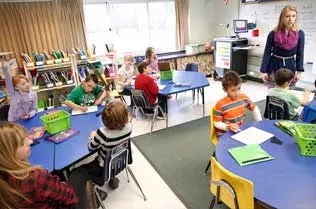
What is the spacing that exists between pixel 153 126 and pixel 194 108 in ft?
3.32

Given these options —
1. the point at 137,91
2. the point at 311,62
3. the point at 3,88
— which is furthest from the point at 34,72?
the point at 311,62

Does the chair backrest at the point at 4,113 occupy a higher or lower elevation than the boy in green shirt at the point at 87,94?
lower

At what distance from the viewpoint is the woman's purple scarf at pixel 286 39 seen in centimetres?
295

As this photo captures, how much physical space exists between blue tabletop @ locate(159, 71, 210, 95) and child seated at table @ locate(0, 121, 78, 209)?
2.32 m

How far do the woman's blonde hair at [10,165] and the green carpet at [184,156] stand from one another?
1463mm

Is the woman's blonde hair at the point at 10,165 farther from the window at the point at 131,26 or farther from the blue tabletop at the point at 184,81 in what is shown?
the window at the point at 131,26

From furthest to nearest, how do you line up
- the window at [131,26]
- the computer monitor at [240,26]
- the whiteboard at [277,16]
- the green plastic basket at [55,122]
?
1. the computer monitor at [240,26]
2. the window at [131,26]
3. the whiteboard at [277,16]
4. the green plastic basket at [55,122]

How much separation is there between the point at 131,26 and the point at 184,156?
386cm

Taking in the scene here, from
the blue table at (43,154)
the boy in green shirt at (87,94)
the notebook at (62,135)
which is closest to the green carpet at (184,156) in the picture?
the boy in green shirt at (87,94)

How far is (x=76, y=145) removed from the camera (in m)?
1.99

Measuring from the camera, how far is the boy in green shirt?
294 centimetres

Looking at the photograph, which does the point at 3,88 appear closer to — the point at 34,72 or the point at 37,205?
the point at 34,72

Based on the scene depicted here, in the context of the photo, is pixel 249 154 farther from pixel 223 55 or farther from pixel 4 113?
pixel 223 55

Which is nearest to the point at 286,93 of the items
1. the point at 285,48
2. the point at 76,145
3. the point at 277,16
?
the point at 285,48
